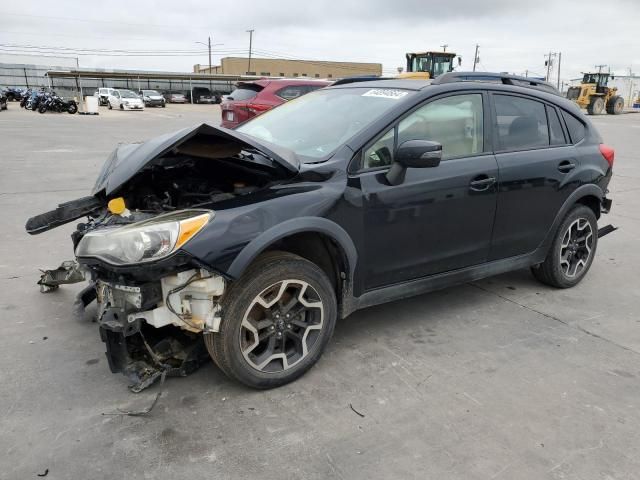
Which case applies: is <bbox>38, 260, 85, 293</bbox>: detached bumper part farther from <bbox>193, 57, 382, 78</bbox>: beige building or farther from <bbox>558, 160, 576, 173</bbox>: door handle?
<bbox>193, 57, 382, 78</bbox>: beige building

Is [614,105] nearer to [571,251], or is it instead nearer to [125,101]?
[125,101]

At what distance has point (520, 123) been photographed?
4074 millimetres

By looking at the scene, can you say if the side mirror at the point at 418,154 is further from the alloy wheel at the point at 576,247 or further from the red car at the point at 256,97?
the red car at the point at 256,97

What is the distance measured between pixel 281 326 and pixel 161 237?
34.5 inches

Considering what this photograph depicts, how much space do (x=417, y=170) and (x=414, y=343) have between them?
117cm

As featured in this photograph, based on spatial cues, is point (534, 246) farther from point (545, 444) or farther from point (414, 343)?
point (545, 444)

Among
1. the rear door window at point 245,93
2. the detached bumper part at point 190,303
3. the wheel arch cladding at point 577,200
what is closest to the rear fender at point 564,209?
the wheel arch cladding at point 577,200

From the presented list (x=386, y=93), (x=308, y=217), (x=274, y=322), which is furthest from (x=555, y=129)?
(x=274, y=322)

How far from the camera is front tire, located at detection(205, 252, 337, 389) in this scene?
2797mm

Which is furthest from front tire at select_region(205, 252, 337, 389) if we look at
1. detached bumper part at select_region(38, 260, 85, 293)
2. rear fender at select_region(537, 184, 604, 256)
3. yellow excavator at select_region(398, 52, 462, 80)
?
yellow excavator at select_region(398, 52, 462, 80)

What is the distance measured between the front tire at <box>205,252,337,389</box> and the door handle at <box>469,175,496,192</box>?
4.25 ft

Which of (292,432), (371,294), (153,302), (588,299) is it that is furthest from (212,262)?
(588,299)

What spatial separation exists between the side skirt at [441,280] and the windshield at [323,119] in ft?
3.19

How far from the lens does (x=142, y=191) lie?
3.26m
